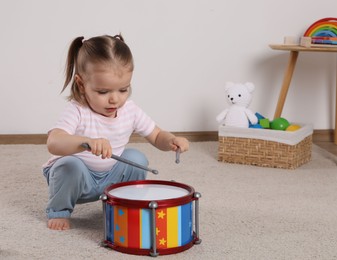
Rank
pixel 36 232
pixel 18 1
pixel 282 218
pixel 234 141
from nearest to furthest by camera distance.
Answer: pixel 36 232
pixel 282 218
pixel 234 141
pixel 18 1

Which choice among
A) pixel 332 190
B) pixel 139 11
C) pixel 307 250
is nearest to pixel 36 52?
pixel 139 11

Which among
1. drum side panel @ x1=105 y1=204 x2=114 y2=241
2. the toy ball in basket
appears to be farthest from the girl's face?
the toy ball in basket

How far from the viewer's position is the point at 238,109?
216 centimetres

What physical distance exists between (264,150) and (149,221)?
3.04ft

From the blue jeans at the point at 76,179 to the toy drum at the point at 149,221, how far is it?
0.13 metres

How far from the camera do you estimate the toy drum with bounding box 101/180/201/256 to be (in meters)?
1.22

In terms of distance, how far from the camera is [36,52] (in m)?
2.34

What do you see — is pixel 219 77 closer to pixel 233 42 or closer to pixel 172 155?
pixel 233 42

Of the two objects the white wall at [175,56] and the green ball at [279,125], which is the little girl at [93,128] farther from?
the white wall at [175,56]

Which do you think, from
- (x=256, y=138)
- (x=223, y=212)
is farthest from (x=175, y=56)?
(x=223, y=212)

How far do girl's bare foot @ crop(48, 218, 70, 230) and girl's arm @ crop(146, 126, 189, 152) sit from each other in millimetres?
276

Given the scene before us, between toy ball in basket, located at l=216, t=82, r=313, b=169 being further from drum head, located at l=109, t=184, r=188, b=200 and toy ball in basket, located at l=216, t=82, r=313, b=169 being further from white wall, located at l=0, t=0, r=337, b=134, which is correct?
drum head, located at l=109, t=184, r=188, b=200

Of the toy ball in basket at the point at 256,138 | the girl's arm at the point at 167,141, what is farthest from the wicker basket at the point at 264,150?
the girl's arm at the point at 167,141

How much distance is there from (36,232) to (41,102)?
1.05 m
